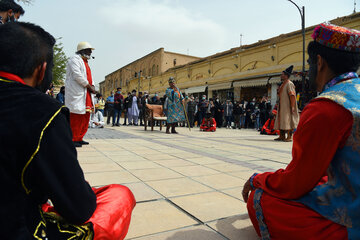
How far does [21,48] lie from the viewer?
0.96m

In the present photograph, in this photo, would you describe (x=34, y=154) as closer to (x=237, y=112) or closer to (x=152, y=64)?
(x=237, y=112)

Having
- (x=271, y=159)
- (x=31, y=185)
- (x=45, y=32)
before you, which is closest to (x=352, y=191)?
(x=31, y=185)

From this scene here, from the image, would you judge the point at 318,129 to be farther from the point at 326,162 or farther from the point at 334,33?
the point at 334,33

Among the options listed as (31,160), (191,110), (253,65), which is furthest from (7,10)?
(253,65)

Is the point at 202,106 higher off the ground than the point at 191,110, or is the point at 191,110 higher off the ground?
the point at 202,106

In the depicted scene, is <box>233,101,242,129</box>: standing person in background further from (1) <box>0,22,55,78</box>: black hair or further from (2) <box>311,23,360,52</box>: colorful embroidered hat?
(1) <box>0,22,55,78</box>: black hair

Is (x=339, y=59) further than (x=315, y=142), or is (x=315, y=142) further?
(x=339, y=59)

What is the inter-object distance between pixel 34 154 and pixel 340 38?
143 cm

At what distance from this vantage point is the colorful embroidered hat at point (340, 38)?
1.25 m

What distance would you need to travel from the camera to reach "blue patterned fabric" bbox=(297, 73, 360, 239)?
3.73 ft

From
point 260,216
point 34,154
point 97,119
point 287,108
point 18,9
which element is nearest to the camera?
point 34,154

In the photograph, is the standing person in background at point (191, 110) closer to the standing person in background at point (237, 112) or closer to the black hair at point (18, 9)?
the standing person in background at point (237, 112)

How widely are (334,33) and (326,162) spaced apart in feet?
2.12

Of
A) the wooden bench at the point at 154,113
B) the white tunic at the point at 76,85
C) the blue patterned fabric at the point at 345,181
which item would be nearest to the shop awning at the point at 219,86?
the wooden bench at the point at 154,113
